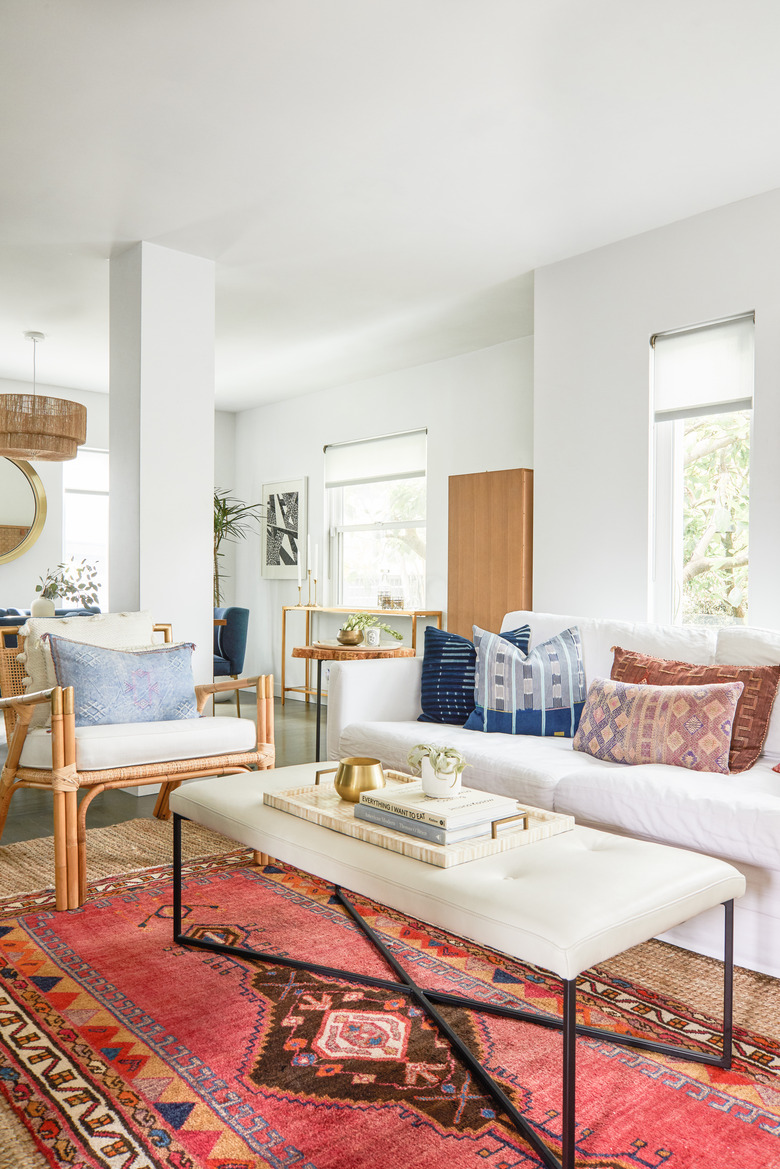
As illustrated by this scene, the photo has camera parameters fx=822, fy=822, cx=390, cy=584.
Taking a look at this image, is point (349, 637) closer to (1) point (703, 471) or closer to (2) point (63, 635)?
(2) point (63, 635)

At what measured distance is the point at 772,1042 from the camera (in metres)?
1.77

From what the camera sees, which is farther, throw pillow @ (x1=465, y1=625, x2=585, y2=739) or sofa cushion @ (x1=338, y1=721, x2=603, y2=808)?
throw pillow @ (x1=465, y1=625, x2=585, y2=739)

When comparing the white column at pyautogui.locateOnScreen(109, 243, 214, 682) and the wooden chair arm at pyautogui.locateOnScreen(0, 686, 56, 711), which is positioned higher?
the white column at pyautogui.locateOnScreen(109, 243, 214, 682)

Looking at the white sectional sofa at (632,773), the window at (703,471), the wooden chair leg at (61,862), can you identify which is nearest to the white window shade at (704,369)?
the window at (703,471)

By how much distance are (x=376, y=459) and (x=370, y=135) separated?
3675 millimetres

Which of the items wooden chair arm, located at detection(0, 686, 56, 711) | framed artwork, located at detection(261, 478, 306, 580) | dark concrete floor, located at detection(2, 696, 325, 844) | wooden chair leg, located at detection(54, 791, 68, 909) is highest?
framed artwork, located at detection(261, 478, 306, 580)

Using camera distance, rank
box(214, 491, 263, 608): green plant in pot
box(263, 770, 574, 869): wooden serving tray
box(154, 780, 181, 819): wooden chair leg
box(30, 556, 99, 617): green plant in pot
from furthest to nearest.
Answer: box(214, 491, 263, 608): green plant in pot < box(30, 556, 99, 617): green plant in pot < box(154, 780, 181, 819): wooden chair leg < box(263, 770, 574, 869): wooden serving tray

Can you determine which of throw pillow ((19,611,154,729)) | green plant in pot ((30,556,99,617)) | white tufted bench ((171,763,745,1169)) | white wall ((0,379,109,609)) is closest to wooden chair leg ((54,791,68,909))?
throw pillow ((19,611,154,729))

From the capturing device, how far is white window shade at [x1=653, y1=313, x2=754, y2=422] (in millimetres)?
3486

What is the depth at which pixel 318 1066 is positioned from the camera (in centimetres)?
165

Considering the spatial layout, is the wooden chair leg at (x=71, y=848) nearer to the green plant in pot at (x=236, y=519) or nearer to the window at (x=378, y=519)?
the window at (x=378, y=519)

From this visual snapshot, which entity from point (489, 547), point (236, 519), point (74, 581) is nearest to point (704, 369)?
point (489, 547)

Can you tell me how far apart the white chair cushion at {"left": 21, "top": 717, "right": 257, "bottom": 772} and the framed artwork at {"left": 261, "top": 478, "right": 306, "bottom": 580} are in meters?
4.49

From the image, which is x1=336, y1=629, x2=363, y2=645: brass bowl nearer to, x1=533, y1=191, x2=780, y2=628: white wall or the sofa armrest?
the sofa armrest
